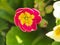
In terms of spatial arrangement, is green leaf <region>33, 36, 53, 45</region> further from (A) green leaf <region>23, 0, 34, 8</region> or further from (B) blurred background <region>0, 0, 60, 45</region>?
(A) green leaf <region>23, 0, 34, 8</region>

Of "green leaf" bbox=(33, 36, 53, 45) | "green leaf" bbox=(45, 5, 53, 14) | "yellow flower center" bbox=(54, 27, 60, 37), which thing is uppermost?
"green leaf" bbox=(45, 5, 53, 14)

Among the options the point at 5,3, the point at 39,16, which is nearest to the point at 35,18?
the point at 39,16

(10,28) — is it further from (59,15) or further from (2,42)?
(59,15)

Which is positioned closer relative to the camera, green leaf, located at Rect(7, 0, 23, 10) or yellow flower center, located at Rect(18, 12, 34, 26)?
yellow flower center, located at Rect(18, 12, 34, 26)

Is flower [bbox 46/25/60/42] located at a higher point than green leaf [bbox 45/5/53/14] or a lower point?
lower

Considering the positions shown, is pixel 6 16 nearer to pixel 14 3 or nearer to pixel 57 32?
pixel 14 3

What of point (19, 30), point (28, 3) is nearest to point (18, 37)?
point (19, 30)

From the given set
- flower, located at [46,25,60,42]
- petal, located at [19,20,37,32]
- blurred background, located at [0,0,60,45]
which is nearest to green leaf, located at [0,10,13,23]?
blurred background, located at [0,0,60,45]
